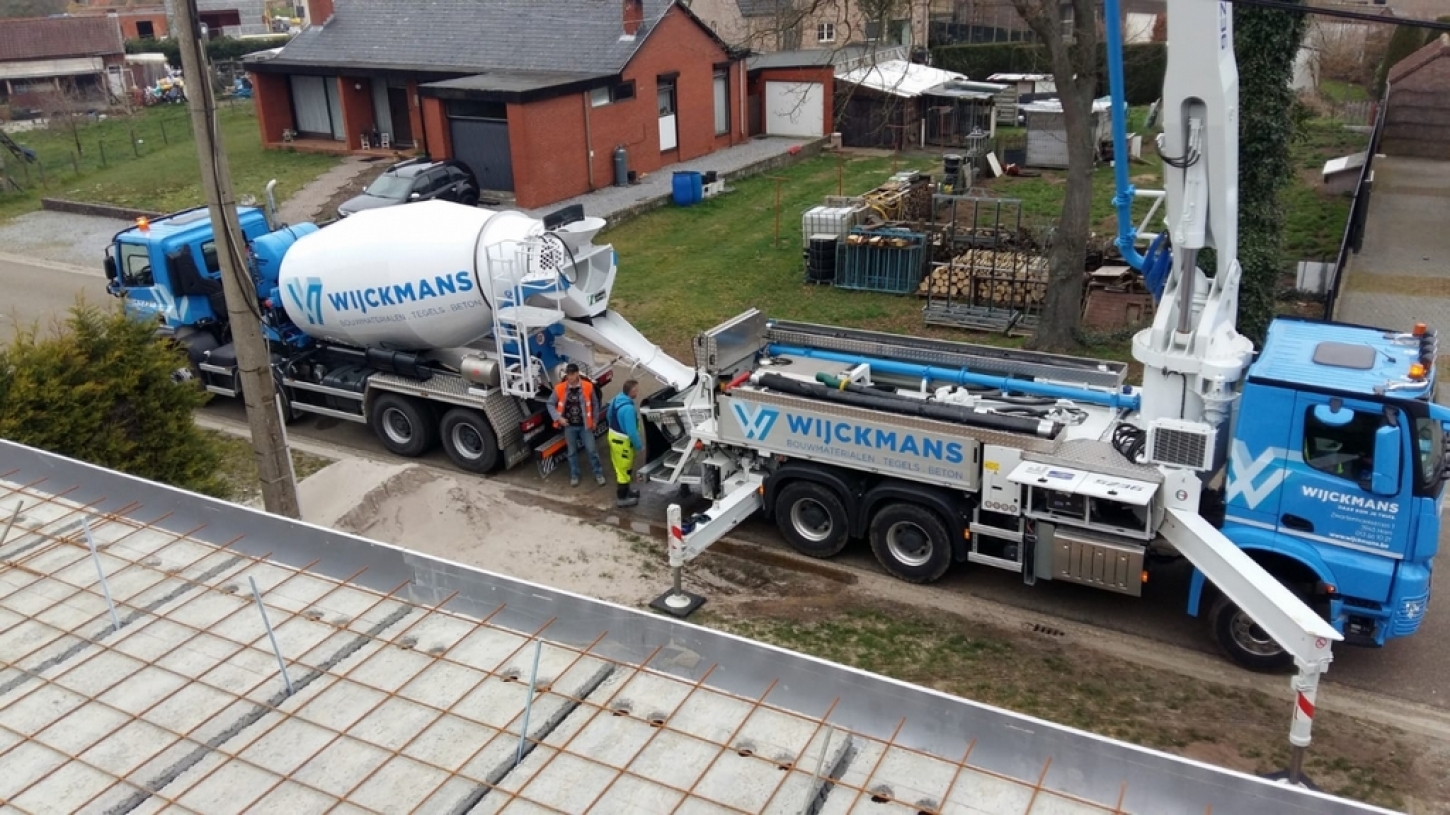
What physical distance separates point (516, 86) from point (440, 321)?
1516 cm

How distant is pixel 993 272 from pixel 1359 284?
7.15 metres

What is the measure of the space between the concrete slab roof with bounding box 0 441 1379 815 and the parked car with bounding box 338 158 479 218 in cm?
1870

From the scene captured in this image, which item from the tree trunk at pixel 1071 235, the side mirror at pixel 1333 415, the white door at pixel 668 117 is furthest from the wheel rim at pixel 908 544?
the white door at pixel 668 117

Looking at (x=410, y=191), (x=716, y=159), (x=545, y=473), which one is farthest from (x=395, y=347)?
(x=716, y=159)

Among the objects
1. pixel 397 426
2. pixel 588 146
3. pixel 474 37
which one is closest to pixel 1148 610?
pixel 397 426

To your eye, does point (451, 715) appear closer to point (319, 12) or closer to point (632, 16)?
point (632, 16)

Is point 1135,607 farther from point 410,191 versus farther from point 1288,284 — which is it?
point 410,191

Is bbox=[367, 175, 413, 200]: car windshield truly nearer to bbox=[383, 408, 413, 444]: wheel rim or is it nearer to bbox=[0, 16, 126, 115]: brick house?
bbox=[383, 408, 413, 444]: wheel rim

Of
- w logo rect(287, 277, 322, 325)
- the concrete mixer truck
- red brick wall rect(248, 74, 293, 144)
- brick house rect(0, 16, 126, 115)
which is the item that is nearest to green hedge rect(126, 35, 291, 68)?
brick house rect(0, 16, 126, 115)

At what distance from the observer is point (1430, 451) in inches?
352

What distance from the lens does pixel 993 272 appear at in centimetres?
1884


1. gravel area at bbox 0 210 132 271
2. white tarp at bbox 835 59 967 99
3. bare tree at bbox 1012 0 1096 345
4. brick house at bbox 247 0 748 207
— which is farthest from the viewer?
white tarp at bbox 835 59 967 99

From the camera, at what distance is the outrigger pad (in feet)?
35.5

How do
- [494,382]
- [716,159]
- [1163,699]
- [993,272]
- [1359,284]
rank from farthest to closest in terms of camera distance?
1. [716,159]
2. [1359,284]
3. [993,272]
4. [494,382]
5. [1163,699]
